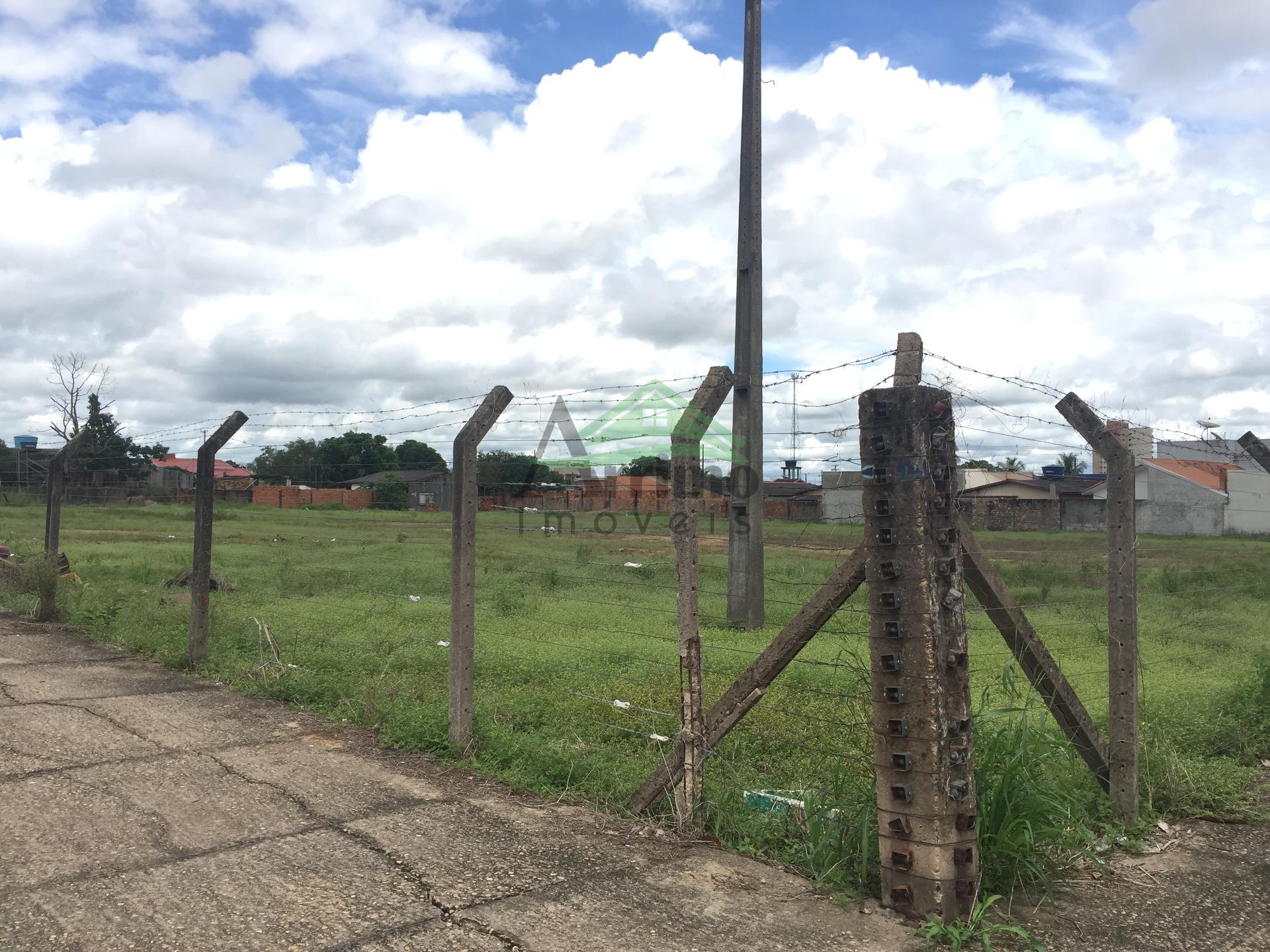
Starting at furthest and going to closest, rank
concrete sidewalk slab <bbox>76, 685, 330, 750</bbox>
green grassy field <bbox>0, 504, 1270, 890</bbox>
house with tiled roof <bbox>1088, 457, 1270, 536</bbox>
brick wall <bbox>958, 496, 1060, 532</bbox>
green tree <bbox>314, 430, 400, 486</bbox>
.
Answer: house with tiled roof <bbox>1088, 457, 1270, 536</bbox> → brick wall <bbox>958, 496, 1060, 532</bbox> → green tree <bbox>314, 430, 400, 486</bbox> → concrete sidewalk slab <bbox>76, 685, 330, 750</bbox> → green grassy field <bbox>0, 504, 1270, 890</bbox>

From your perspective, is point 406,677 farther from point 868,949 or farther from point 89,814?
point 868,949

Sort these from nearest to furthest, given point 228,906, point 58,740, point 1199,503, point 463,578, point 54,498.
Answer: point 228,906, point 463,578, point 58,740, point 54,498, point 1199,503

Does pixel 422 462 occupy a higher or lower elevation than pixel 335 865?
higher

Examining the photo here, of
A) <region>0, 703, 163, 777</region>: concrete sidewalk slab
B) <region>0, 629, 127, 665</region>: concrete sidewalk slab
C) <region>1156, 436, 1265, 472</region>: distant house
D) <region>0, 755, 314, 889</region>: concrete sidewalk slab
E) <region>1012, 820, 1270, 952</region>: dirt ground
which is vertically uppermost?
<region>1156, 436, 1265, 472</region>: distant house

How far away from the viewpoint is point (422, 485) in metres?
10.7

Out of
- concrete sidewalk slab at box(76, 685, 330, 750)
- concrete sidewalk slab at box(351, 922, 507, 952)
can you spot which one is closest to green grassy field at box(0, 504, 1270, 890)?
concrete sidewalk slab at box(76, 685, 330, 750)

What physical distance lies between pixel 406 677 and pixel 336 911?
412 centimetres

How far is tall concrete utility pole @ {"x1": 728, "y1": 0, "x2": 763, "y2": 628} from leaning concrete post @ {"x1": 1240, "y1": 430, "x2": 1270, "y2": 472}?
19.1 ft

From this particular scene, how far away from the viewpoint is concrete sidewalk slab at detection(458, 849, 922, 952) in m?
3.29

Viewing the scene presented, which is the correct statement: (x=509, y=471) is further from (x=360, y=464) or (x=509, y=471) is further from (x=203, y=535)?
(x=203, y=535)

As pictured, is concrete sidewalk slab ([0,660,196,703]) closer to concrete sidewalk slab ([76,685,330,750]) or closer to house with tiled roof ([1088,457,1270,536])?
concrete sidewalk slab ([76,685,330,750])

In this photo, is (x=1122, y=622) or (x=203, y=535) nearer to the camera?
(x=1122, y=622)

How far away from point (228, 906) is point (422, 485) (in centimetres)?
742

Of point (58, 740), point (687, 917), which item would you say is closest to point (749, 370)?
point (58, 740)
